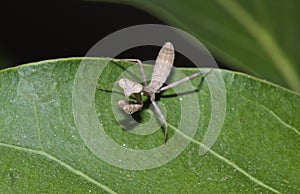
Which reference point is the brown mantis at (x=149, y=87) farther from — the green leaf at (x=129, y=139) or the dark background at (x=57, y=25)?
the dark background at (x=57, y=25)

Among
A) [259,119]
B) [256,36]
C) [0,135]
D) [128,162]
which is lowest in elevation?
[0,135]

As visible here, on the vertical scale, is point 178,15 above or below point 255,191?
above

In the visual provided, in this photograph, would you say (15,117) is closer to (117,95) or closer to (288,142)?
(117,95)

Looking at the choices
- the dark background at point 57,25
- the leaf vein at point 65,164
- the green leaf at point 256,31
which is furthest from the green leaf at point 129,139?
the dark background at point 57,25

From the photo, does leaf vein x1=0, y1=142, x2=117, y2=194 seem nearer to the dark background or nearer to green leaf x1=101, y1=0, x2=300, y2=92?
green leaf x1=101, y1=0, x2=300, y2=92

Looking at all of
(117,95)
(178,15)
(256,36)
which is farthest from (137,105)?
(256,36)

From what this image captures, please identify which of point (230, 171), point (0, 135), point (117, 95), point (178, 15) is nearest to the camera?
point (0, 135)

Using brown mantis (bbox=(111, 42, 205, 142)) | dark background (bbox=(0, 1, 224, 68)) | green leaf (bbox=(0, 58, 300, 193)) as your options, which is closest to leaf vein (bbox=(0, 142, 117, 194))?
green leaf (bbox=(0, 58, 300, 193))
